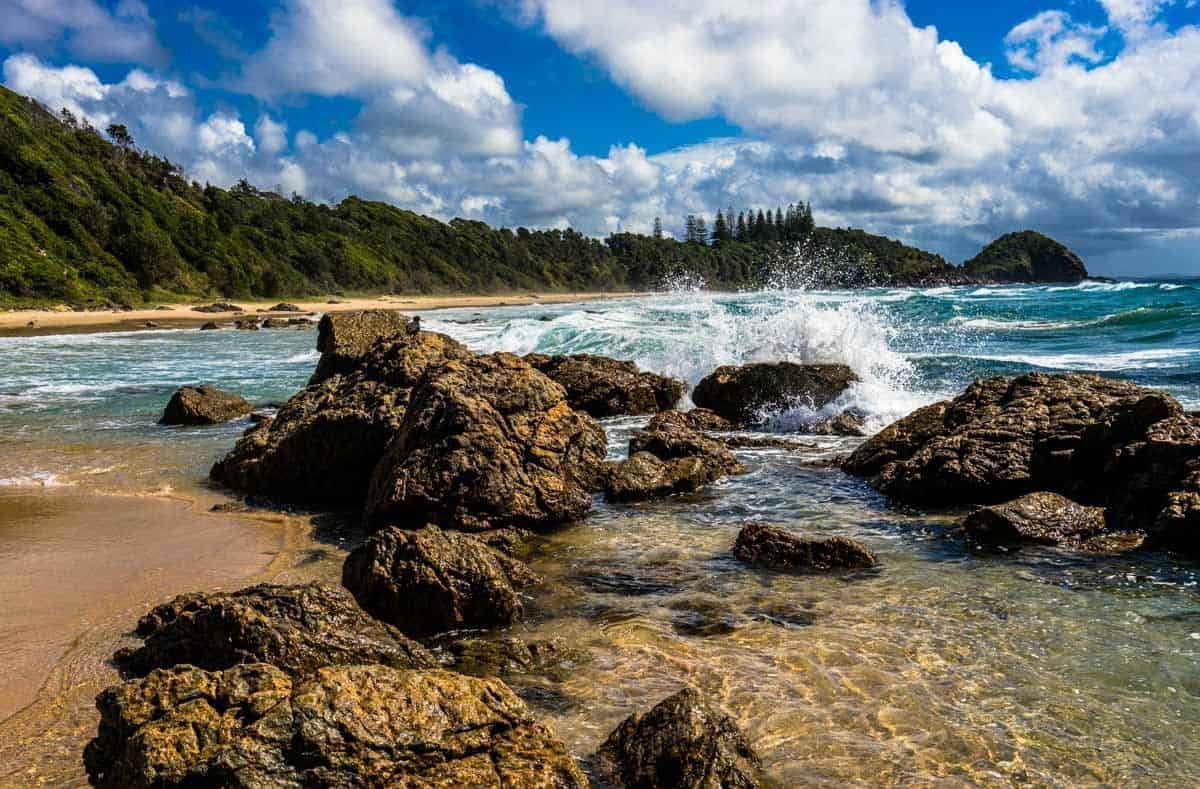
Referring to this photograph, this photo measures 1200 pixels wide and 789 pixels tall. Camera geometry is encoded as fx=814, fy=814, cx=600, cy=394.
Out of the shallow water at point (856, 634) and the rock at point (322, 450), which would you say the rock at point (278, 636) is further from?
the rock at point (322, 450)

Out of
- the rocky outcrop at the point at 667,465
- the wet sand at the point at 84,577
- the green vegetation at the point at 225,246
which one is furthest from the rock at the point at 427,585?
the green vegetation at the point at 225,246

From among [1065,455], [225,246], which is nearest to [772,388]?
[1065,455]

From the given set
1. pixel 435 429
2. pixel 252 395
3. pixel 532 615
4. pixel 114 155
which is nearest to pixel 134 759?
pixel 532 615

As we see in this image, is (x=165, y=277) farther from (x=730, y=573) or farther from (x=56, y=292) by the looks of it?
(x=730, y=573)

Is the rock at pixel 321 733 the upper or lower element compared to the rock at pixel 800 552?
upper

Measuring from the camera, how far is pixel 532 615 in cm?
517

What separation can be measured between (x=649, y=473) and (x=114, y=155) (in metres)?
68.0

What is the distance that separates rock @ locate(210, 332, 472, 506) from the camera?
Result: 816 cm

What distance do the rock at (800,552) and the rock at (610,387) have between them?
7370mm

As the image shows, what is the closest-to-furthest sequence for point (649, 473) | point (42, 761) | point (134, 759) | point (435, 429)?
point (134, 759) → point (42, 761) → point (435, 429) → point (649, 473)

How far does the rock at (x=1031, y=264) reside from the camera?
13012cm

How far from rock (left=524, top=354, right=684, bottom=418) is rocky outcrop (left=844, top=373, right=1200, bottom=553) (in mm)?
4979

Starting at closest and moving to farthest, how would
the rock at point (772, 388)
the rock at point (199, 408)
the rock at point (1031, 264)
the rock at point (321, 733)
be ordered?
the rock at point (321, 733)
the rock at point (199, 408)
the rock at point (772, 388)
the rock at point (1031, 264)

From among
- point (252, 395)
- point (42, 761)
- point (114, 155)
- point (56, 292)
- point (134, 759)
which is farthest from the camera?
point (114, 155)
